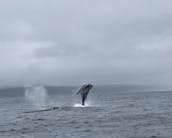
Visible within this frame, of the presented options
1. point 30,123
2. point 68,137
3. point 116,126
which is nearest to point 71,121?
point 30,123

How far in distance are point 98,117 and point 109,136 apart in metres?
19.0

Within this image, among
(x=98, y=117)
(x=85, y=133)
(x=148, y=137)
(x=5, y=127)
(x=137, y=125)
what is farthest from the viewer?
(x=98, y=117)

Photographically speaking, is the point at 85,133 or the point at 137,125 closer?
the point at 85,133

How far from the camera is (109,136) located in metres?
47.9

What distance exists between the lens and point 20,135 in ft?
170

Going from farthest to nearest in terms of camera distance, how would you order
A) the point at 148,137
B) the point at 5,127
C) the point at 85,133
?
the point at 5,127 < the point at 85,133 < the point at 148,137

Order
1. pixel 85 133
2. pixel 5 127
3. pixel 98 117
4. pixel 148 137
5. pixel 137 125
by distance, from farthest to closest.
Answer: pixel 98 117 → pixel 5 127 → pixel 137 125 → pixel 85 133 → pixel 148 137

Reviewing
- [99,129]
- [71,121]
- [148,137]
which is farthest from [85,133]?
[71,121]

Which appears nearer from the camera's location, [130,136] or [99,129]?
[130,136]

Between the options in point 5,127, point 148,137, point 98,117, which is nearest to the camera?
point 148,137

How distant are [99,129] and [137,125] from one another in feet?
13.8

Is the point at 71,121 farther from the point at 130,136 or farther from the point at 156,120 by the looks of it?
the point at 130,136

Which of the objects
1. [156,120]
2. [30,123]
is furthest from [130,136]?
[30,123]

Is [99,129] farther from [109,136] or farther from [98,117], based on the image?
[98,117]
